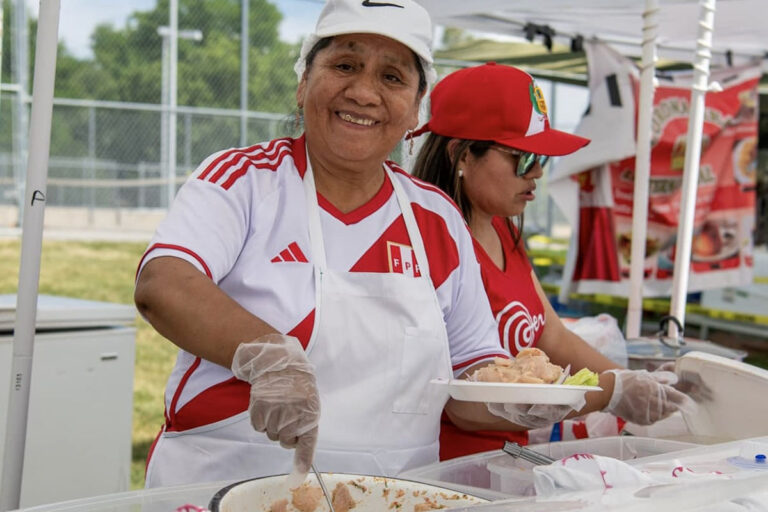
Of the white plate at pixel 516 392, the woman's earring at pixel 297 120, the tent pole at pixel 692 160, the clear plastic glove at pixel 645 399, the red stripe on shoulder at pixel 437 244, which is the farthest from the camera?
the tent pole at pixel 692 160

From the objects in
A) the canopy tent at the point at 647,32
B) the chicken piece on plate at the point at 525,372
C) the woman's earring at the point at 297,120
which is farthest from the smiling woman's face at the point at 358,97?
the canopy tent at the point at 647,32

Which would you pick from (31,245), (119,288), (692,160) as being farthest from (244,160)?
(119,288)

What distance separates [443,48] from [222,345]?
15.5 feet

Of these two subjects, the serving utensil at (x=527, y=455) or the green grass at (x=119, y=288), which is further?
the green grass at (x=119, y=288)

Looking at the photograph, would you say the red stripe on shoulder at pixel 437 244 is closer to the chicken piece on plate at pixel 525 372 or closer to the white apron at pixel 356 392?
the white apron at pixel 356 392

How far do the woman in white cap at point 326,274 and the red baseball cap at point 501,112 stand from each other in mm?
513

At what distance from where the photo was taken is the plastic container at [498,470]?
1445 millimetres

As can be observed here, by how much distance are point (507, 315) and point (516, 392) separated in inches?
28.4

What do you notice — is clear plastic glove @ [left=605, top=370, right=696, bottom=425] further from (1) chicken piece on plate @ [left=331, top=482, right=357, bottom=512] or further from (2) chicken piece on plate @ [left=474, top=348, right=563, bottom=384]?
(1) chicken piece on plate @ [left=331, top=482, right=357, bottom=512]

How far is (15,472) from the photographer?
5.09ft

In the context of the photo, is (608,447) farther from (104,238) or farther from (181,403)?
(104,238)

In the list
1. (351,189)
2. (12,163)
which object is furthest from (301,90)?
(12,163)

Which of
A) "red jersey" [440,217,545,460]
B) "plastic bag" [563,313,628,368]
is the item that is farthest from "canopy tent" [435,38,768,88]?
"red jersey" [440,217,545,460]

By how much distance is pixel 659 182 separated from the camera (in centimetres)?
492
